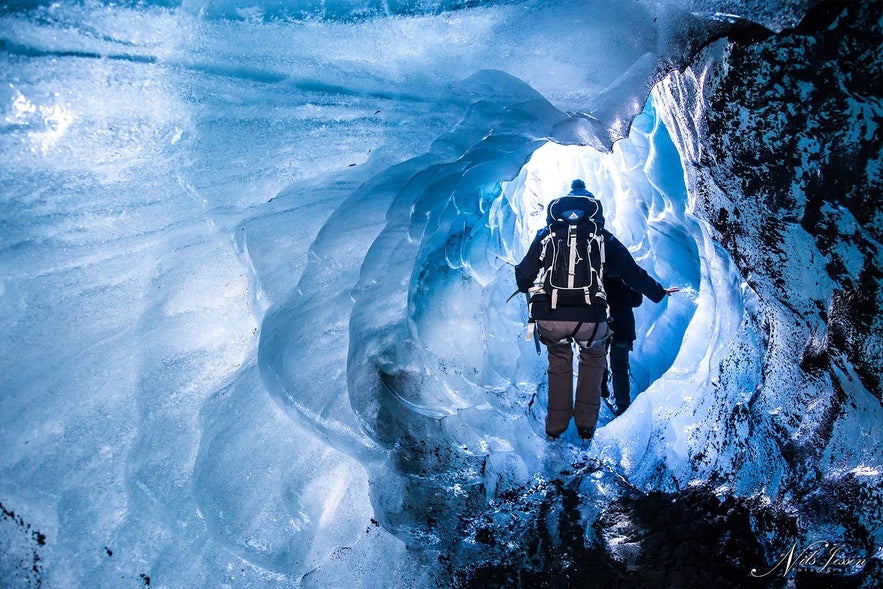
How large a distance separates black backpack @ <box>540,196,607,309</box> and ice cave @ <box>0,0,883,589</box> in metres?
0.62

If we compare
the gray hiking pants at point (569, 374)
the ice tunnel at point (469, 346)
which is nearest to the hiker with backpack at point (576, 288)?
the gray hiking pants at point (569, 374)

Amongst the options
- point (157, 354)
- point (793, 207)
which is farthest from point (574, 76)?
point (157, 354)

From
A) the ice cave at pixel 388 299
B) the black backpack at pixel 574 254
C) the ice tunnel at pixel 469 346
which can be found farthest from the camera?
the ice tunnel at pixel 469 346

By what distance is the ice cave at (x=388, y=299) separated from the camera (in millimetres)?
2559

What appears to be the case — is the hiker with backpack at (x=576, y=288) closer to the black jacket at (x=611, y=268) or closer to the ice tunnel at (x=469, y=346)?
the black jacket at (x=611, y=268)

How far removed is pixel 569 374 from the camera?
3533 millimetres

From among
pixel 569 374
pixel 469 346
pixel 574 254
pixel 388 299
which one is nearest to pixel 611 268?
pixel 574 254

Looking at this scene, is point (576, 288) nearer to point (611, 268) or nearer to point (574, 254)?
point (574, 254)

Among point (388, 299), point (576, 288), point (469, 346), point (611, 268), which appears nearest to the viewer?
point (576, 288)

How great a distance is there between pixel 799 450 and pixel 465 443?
2122 millimetres

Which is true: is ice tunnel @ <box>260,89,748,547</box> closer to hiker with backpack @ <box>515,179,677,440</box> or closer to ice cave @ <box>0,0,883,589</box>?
ice cave @ <box>0,0,883,589</box>

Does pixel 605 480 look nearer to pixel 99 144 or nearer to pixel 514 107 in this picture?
pixel 514 107

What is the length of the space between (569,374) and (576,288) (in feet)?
2.13

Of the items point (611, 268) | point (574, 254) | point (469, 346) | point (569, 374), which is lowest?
point (469, 346)
